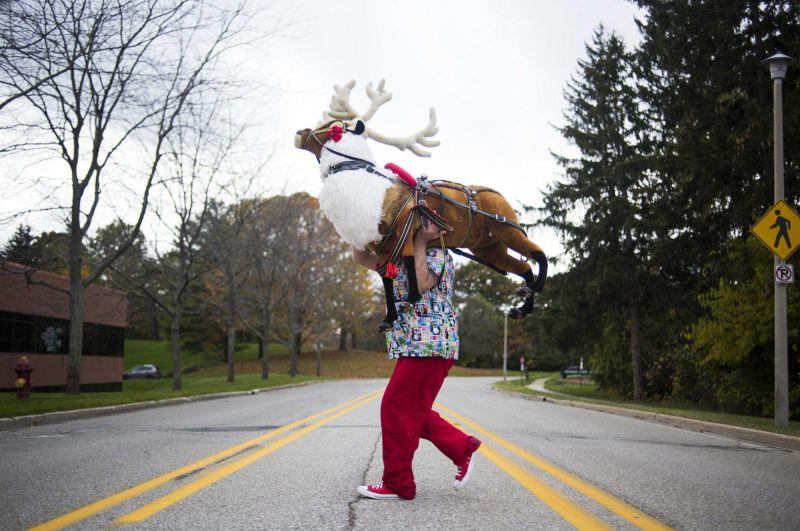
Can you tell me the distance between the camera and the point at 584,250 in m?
22.0

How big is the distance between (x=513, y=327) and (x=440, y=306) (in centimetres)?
6270

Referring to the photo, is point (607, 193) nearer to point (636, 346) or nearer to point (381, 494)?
point (636, 346)

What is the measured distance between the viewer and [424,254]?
12.4 feet

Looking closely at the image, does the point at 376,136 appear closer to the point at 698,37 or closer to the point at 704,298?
the point at 698,37

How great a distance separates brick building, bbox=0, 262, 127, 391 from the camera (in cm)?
2394

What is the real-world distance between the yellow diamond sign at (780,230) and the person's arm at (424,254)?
8.51 meters

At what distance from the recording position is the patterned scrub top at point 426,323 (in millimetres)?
3752

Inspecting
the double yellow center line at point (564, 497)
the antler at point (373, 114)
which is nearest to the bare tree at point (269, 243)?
the double yellow center line at point (564, 497)

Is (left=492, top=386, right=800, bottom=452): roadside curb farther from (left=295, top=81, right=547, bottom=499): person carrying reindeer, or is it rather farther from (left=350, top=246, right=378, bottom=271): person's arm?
(left=350, top=246, right=378, bottom=271): person's arm

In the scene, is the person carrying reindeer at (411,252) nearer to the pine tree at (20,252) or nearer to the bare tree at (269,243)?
the pine tree at (20,252)

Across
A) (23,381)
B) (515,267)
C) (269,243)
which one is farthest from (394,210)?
(269,243)

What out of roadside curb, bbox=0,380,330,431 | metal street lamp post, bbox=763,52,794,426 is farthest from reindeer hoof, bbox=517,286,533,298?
metal street lamp post, bbox=763,52,794,426

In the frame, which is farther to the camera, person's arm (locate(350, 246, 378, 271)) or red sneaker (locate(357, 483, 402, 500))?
person's arm (locate(350, 246, 378, 271))

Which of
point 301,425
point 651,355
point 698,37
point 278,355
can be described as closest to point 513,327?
point 278,355
